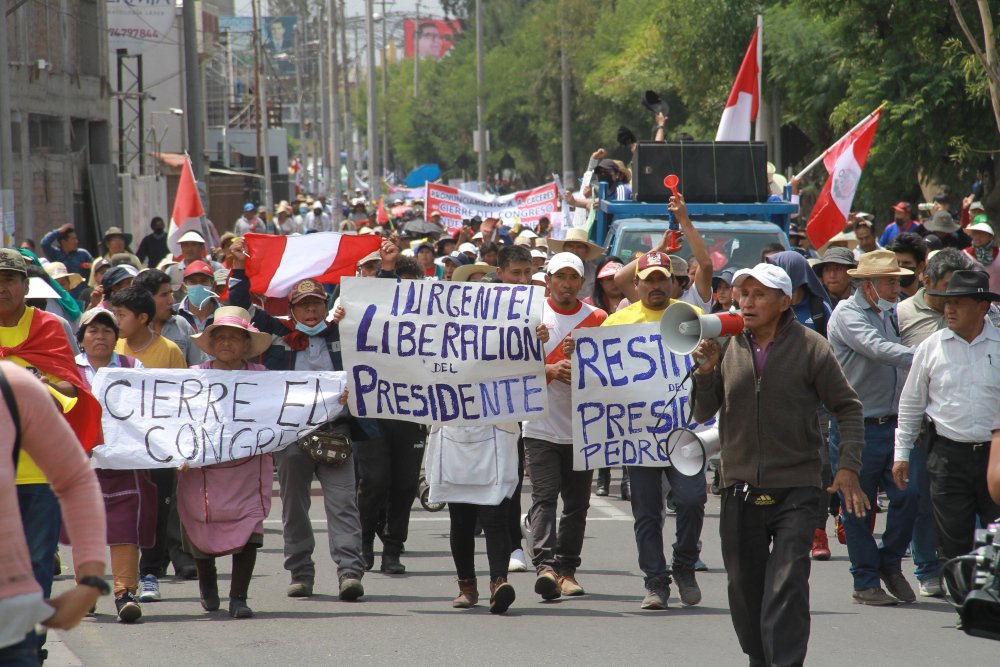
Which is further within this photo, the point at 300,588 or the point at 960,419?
the point at 300,588

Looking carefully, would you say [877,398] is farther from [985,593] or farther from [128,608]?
[128,608]

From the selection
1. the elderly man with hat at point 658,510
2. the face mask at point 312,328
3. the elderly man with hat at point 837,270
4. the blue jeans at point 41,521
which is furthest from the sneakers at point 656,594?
the blue jeans at point 41,521

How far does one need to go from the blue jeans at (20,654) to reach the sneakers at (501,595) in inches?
165

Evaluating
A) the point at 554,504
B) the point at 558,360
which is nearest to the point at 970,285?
the point at 558,360

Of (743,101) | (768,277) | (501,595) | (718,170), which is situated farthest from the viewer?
(743,101)

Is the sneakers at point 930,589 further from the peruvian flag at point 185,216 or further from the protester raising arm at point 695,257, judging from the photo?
the peruvian flag at point 185,216

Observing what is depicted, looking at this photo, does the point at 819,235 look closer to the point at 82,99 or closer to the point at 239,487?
the point at 239,487

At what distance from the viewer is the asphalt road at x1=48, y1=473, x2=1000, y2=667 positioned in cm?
722

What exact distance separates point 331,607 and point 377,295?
1771 millimetres

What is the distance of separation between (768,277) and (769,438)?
663 millimetres

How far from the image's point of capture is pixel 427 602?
861cm

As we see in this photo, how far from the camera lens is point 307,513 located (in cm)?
863

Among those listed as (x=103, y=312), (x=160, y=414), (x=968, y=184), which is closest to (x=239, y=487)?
(x=160, y=414)

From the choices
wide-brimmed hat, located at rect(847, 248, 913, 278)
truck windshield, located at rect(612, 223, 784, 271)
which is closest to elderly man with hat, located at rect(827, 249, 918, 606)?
wide-brimmed hat, located at rect(847, 248, 913, 278)
